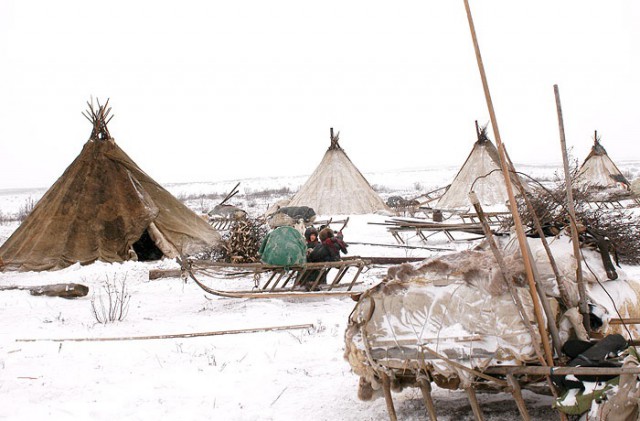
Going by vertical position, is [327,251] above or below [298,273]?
above

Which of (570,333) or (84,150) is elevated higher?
(84,150)

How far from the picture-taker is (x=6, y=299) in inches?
275

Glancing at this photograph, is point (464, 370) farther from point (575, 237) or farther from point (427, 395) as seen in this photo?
point (575, 237)

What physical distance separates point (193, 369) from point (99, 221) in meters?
6.98

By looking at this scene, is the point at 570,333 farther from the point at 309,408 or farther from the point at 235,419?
the point at 235,419

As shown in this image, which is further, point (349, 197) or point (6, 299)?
point (349, 197)

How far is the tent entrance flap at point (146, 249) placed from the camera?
11.0 m

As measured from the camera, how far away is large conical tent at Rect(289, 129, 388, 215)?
18234 mm

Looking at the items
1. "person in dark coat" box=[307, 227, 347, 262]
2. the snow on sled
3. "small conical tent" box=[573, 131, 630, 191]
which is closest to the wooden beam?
the snow on sled

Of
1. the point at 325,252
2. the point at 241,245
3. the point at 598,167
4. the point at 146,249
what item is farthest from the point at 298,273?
the point at 598,167

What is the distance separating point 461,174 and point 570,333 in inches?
654

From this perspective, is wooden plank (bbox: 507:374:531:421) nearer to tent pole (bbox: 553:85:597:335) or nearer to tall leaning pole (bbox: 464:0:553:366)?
tall leaning pole (bbox: 464:0:553:366)

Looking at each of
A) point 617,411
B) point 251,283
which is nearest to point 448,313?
point 617,411

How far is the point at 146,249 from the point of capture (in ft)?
37.1
